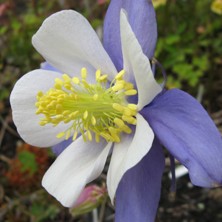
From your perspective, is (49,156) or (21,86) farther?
(49,156)

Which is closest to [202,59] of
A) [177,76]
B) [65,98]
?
[177,76]

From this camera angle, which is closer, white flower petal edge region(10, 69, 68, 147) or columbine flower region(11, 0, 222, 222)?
columbine flower region(11, 0, 222, 222)

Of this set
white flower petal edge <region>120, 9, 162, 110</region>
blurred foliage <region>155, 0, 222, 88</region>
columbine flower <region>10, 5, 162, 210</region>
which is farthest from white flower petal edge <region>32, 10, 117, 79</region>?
blurred foliage <region>155, 0, 222, 88</region>

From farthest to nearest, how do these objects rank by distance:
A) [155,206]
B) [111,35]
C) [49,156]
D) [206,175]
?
[49,156] < [111,35] < [155,206] < [206,175]

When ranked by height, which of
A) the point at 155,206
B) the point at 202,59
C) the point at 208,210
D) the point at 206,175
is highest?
the point at 206,175

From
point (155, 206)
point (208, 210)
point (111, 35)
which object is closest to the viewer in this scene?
point (155, 206)

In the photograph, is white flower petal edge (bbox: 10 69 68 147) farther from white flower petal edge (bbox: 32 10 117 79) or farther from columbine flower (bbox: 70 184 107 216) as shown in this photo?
columbine flower (bbox: 70 184 107 216)

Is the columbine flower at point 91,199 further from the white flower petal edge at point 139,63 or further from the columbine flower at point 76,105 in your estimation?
the white flower petal edge at point 139,63

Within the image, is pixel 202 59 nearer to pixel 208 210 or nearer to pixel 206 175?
pixel 208 210
